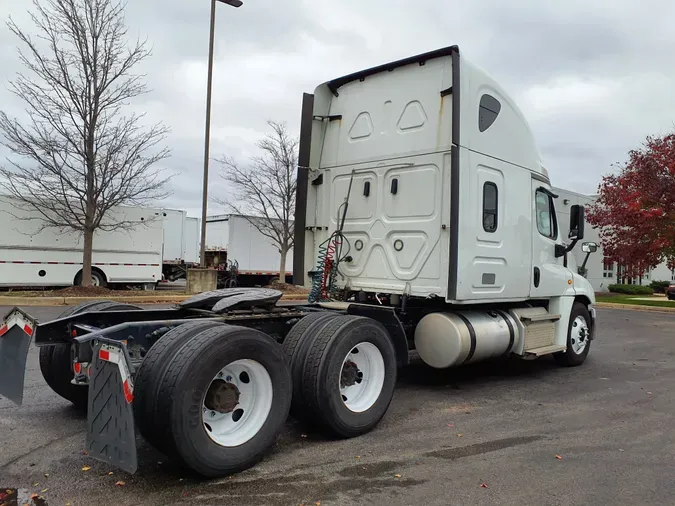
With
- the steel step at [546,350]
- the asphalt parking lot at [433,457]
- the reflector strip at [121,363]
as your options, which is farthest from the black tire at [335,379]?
the steel step at [546,350]

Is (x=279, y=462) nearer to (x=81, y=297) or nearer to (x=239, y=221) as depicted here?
(x=81, y=297)

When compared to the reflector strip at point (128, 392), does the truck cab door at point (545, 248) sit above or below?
above

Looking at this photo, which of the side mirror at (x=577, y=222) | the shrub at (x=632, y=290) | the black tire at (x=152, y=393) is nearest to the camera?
the black tire at (x=152, y=393)

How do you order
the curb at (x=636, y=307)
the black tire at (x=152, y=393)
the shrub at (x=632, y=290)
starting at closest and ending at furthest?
1. the black tire at (x=152, y=393)
2. the curb at (x=636, y=307)
3. the shrub at (x=632, y=290)

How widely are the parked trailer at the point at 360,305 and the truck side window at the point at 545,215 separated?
0.12 ft

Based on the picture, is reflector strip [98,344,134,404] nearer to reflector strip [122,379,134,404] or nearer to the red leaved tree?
reflector strip [122,379,134,404]

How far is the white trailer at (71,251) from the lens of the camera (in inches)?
671

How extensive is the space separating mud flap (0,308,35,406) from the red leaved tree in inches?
798

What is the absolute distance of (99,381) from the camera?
3.54m

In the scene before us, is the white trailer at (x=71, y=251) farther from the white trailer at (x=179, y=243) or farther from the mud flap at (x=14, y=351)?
the mud flap at (x=14, y=351)

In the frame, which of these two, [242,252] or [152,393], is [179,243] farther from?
[152,393]

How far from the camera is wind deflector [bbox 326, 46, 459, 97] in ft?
19.8

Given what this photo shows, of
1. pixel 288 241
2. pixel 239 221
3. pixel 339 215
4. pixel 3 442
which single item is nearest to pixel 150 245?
pixel 239 221

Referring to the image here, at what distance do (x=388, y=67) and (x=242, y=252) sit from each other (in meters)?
17.4
